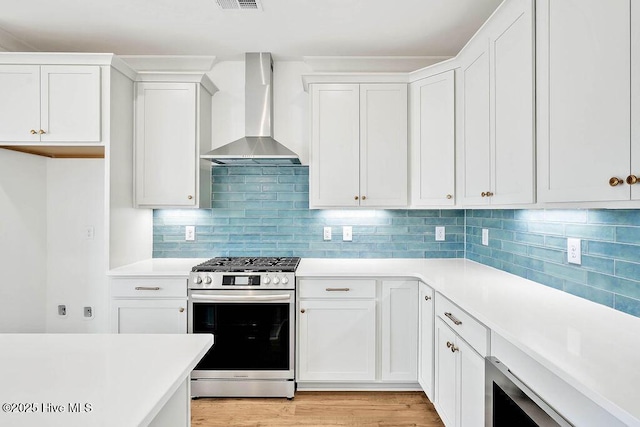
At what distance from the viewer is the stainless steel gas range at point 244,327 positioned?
2594 mm

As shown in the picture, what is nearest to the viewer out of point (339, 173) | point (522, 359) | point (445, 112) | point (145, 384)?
point (145, 384)

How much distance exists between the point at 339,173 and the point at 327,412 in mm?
1703

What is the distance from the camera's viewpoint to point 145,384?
0.92 m

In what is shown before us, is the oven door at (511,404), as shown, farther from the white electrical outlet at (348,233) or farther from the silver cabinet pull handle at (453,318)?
the white electrical outlet at (348,233)

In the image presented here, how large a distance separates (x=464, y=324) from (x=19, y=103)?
3.11 metres

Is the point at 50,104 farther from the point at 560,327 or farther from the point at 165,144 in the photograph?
the point at 560,327

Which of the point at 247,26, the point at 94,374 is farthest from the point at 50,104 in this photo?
the point at 94,374

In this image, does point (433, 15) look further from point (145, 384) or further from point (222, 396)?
point (222, 396)

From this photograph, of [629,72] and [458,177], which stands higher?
[629,72]

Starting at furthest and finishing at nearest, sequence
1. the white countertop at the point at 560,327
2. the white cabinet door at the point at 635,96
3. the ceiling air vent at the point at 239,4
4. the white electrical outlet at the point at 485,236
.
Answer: the white electrical outlet at the point at 485,236
the ceiling air vent at the point at 239,4
the white cabinet door at the point at 635,96
the white countertop at the point at 560,327

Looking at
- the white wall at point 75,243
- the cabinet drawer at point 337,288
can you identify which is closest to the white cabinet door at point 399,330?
the cabinet drawer at point 337,288

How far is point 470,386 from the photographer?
1726mm

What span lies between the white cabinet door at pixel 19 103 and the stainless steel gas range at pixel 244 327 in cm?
147

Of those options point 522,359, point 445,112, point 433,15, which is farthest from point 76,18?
point 522,359
